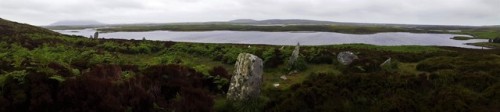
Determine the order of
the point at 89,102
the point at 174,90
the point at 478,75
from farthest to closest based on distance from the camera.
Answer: the point at 478,75, the point at 174,90, the point at 89,102

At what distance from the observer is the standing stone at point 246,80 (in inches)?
528

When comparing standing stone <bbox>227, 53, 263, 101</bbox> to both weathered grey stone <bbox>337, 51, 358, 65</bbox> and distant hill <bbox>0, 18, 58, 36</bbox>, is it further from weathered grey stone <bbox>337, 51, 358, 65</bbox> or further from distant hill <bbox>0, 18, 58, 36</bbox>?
distant hill <bbox>0, 18, 58, 36</bbox>

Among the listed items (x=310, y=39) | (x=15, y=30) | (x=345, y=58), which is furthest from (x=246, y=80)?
(x=310, y=39)

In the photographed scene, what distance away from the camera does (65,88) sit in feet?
35.7

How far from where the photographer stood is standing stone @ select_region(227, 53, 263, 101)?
44.0ft

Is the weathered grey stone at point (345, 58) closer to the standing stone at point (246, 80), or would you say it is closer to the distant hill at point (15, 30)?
the standing stone at point (246, 80)

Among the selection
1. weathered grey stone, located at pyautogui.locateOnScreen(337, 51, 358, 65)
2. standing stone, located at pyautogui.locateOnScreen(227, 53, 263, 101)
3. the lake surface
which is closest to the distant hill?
the lake surface

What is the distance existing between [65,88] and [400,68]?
56.0ft

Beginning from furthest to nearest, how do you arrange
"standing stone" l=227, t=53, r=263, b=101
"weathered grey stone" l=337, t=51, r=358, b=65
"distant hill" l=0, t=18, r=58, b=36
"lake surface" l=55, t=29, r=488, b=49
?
"lake surface" l=55, t=29, r=488, b=49
"distant hill" l=0, t=18, r=58, b=36
"weathered grey stone" l=337, t=51, r=358, b=65
"standing stone" l=227, t=53, r=263, b=101

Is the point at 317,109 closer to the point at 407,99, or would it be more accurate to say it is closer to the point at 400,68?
the point at 407,99

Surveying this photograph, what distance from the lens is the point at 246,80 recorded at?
1357cm

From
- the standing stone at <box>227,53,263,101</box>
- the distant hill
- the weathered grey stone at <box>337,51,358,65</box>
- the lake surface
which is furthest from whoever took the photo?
the lake surface

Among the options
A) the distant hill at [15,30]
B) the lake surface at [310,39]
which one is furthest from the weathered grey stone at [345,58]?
the lake surface at [310,39]

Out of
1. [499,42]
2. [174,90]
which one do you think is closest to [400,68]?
[174,90]
